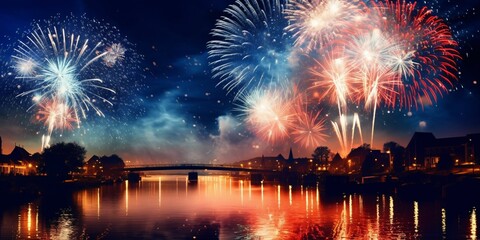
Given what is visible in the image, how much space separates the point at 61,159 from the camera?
161750 mm

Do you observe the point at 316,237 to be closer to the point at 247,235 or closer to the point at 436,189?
the point at 247,235

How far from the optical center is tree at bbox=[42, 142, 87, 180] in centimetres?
15962

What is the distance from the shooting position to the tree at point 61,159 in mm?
159625

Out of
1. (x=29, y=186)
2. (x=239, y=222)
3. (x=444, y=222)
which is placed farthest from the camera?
(x=29, y=186)

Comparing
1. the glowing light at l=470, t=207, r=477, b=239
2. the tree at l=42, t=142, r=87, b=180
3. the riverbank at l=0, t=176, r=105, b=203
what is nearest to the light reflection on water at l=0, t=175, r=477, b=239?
the glowing light at l=470, t=207, r=477, b=239

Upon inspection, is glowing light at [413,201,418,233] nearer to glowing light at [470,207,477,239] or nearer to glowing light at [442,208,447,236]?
glowing light at [442,208,447,236]

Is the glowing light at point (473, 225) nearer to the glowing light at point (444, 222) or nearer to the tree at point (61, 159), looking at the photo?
the glowing light at point (444, 222)

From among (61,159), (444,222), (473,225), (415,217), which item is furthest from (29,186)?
(473,225)

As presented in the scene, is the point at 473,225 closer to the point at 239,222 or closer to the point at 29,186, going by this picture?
the point at 239,222

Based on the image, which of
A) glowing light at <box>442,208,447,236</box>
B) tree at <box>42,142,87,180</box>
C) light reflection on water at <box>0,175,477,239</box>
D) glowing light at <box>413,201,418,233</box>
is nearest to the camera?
light reflection on water at <box>0,175,477,239</box>

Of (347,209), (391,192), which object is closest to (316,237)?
(347,209)

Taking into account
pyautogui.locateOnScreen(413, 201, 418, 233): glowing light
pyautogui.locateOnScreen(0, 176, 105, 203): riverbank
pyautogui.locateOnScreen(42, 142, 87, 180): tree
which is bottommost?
pyautogui.locateOnScreen(413, 201, 418, 233): glowing light

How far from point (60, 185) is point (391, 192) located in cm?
8455

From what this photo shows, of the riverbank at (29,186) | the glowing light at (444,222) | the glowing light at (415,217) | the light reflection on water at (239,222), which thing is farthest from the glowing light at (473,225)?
the riverbank at (29,186)
